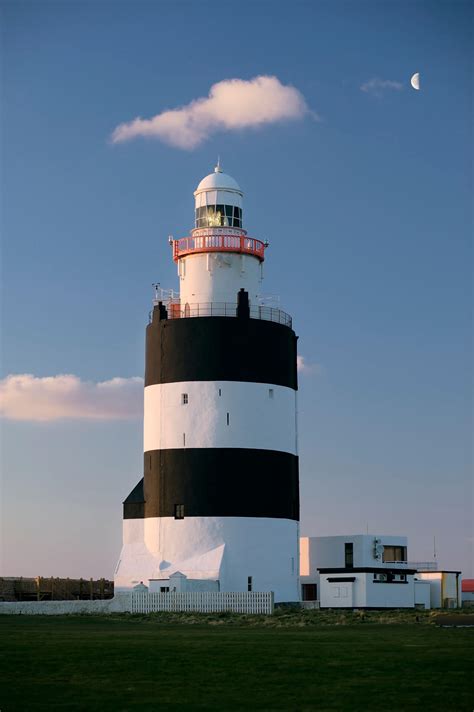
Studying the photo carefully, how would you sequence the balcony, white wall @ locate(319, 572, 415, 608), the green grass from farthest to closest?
the balcony → white wall @ locate(319, 572, 415, 608) → the green grass

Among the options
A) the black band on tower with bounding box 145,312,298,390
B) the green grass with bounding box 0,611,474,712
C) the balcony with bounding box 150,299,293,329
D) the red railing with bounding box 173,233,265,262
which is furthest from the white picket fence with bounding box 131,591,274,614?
the red railing with bounding box 173,233,265,262

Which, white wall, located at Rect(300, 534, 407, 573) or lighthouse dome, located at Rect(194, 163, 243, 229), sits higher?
lighthouse dome, located at Rect(194, 163, 243, 229)

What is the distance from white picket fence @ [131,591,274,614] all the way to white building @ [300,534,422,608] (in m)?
4.86

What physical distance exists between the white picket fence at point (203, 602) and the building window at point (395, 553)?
57.6ft

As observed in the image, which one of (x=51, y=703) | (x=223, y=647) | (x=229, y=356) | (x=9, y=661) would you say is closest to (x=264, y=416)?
(x=229, y=356)

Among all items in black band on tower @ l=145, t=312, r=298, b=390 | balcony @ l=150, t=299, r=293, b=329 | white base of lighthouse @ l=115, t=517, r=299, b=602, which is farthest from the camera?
balcony @ l=150, t=299, r=293, b=329

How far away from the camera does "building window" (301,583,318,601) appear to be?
56188mm

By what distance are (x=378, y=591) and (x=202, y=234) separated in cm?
1626

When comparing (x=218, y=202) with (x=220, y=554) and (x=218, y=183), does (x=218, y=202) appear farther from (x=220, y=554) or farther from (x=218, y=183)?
(x=220, y=554)

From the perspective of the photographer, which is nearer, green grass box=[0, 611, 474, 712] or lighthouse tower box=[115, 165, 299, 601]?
green grass box=[0, 611, 474, 712]

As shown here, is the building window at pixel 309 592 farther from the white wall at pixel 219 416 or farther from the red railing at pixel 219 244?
the red railing at pixel 219 244

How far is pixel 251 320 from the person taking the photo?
46062mm

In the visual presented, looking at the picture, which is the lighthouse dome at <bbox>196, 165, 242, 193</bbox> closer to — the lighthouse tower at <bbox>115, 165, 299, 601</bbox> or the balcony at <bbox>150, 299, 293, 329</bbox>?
the lighthouse tower at <bbox>115, 165, 299, 601</bbox>

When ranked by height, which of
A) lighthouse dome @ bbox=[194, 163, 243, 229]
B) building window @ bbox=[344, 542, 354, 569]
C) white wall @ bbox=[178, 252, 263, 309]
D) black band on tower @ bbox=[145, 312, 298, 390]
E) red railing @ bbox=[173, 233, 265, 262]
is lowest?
building window @ bbox=[344, 542, 354, 569]
